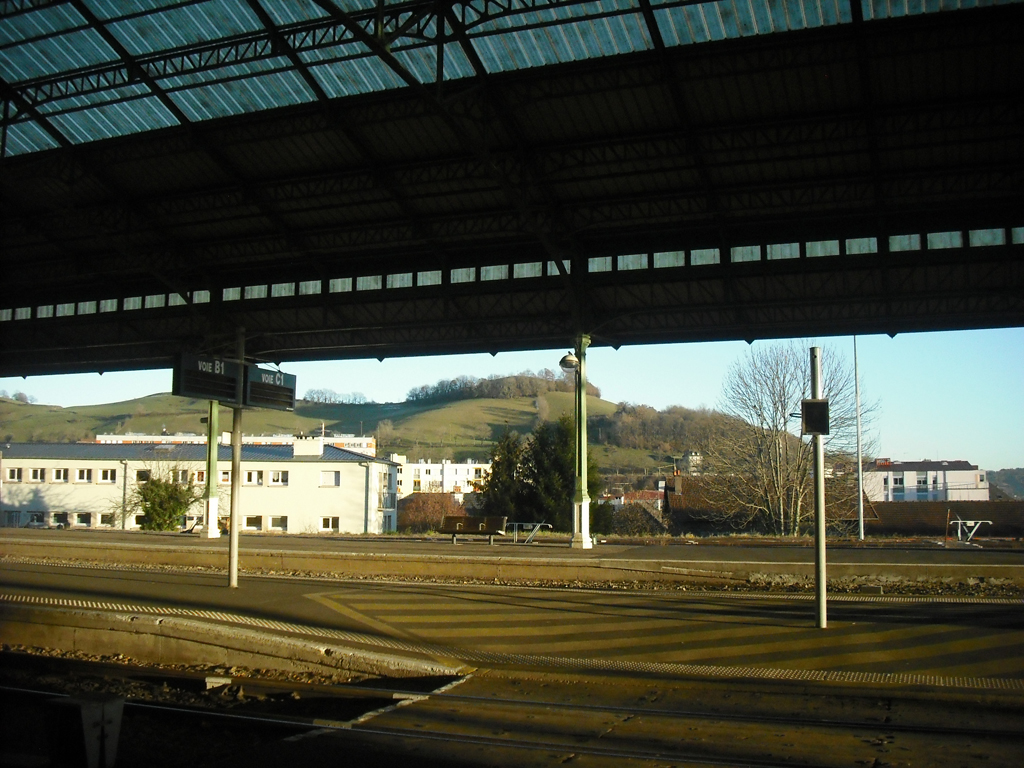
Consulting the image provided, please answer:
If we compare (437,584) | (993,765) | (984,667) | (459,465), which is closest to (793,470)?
(437,584)

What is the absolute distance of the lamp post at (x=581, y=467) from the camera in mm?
23297

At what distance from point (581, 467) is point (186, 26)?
1523 cm

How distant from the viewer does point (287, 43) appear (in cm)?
1886

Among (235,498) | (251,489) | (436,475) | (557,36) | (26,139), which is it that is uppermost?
(26,139)

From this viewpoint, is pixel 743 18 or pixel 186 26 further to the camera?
pixel 186 26

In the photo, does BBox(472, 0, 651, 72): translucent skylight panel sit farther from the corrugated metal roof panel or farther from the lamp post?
the lamp post

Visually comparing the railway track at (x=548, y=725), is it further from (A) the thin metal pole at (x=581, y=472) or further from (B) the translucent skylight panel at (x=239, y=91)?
(B) the translucent skylight panel at (x=239, y=91)

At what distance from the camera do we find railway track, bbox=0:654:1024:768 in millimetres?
6254

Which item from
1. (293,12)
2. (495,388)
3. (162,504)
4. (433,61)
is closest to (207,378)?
(293,12)

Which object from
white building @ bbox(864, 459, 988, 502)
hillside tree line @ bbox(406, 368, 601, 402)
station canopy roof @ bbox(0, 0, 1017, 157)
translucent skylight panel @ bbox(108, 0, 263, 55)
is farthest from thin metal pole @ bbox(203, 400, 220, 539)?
hillside tree line @ bbox(406, 368, 601, 402)

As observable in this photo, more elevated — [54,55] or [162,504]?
[54,55]

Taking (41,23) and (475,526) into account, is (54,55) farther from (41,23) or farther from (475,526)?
(475,526)

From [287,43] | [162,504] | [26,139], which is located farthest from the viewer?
[162,504]

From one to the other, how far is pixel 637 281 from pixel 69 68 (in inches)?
633
